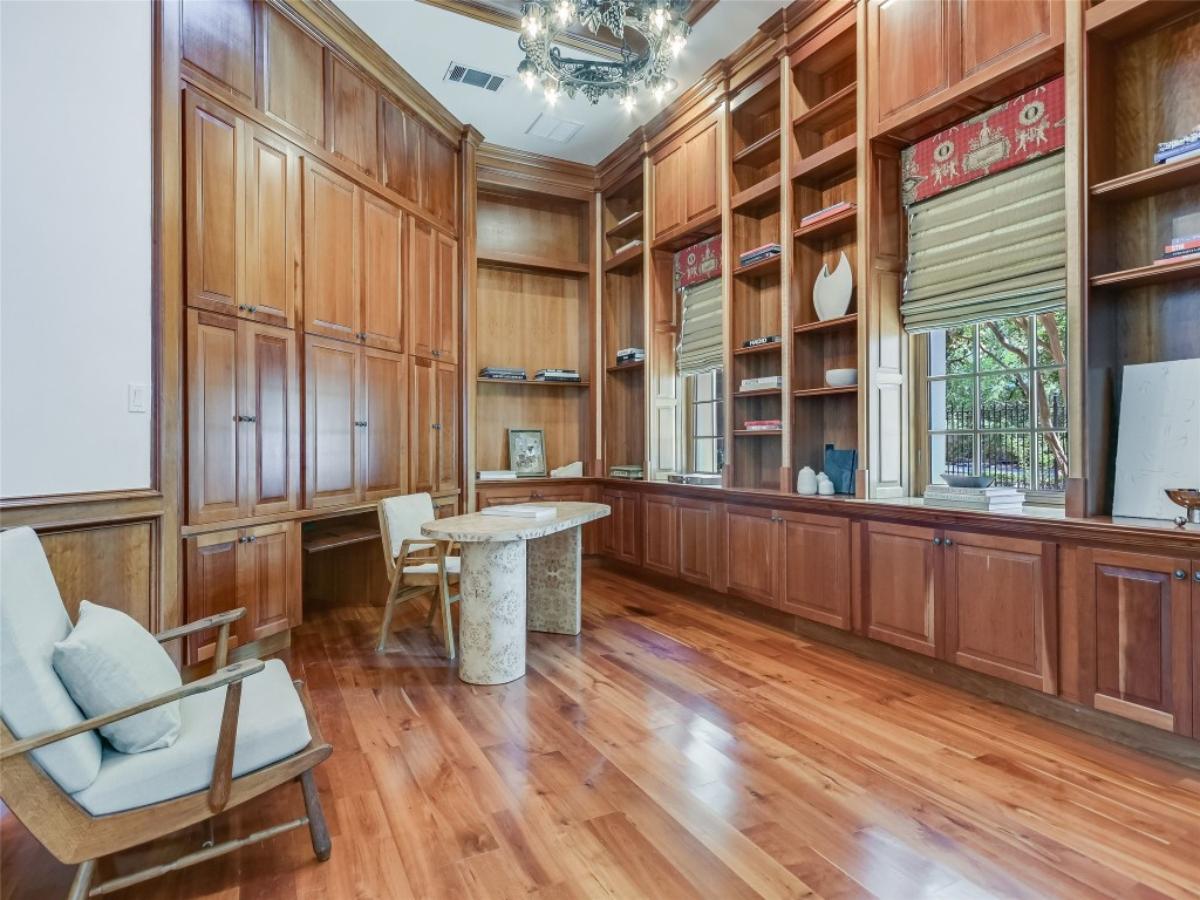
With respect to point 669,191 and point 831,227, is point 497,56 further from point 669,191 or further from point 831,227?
point 831,227

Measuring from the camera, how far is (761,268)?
14.1 ft

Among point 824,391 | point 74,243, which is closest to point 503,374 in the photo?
point 824,391

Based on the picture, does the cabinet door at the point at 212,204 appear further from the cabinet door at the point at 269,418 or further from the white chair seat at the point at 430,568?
the white chair seat at the point at 430,568

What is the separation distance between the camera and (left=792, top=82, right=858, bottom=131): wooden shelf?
11.7 ft

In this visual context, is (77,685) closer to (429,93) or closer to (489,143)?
(429,93)

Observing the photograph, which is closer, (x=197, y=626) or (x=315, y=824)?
(x=315, y=824)

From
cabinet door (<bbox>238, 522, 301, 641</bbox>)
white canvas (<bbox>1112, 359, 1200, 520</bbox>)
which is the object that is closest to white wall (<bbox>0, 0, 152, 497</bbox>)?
cabinet door (<bbox>238, 522, 301, 641</bbox>)

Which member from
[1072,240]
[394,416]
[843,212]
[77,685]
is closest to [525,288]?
[394,416]

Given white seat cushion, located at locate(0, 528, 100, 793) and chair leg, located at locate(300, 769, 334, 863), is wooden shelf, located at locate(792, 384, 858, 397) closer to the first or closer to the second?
chair leg, located at locate(300, 769, 334, 863)

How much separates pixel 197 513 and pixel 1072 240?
394 centimetres

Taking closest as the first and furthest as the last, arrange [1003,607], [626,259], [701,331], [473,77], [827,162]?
[1003,607], [827,162], [473,77], [701,331], [626,259]

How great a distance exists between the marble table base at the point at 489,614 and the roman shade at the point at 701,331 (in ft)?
7.63

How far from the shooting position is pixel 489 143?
5.50 metres

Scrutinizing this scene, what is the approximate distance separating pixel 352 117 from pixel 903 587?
4.15 metres
